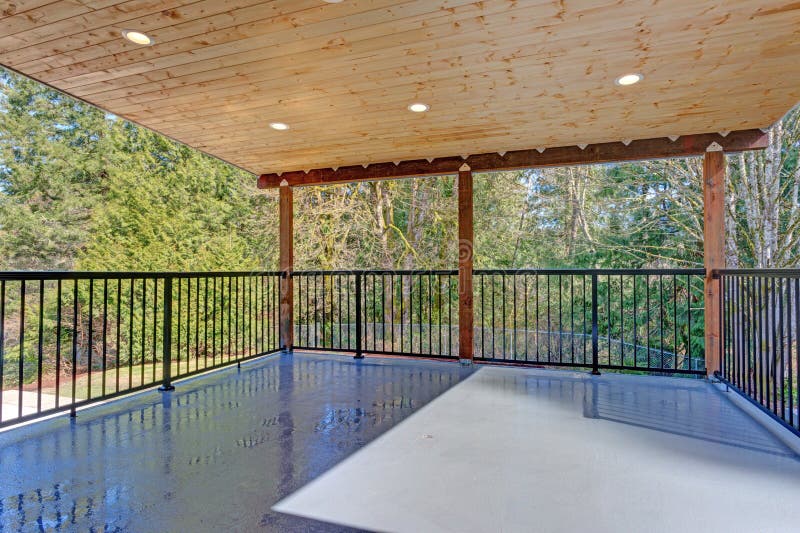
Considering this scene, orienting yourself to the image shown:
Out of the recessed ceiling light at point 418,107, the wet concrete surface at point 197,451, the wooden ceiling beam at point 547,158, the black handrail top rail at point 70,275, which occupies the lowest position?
the wet concrete surface at point 197,451

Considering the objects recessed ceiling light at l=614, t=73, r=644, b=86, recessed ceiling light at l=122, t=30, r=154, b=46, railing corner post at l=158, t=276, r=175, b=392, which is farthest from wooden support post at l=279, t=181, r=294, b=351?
recessed ceiling light at l=614, t=73, r=644, b=86

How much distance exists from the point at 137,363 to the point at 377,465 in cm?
972

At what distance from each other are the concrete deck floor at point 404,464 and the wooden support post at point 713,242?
0.62 meters

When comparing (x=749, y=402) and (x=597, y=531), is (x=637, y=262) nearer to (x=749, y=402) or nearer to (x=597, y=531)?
(x=749, y=402)

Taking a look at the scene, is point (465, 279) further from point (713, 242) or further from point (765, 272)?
point (765, 272)

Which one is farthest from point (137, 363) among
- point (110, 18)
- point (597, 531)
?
point (597, 531)

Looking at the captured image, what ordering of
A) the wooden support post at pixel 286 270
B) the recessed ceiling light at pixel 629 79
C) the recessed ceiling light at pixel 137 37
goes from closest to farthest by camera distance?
the recessed ceiling light at pixel 137 37 < the recessed ceiling light at pixel 629 79 < the wooden support post at pixel 286 270

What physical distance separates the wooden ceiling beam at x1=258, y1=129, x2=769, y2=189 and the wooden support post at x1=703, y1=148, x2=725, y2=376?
158 millimetres

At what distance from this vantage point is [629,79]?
294 cm

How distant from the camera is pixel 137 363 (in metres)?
9.80

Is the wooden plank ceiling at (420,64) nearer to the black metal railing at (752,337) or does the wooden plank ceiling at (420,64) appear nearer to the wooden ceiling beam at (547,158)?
the wooden ceiling beam at (547,158)

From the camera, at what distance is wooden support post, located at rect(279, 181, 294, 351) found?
5.47m

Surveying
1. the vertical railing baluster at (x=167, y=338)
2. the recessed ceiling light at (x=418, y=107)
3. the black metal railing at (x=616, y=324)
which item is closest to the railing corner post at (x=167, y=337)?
the vertical railing baluster at (x=167, y=338)

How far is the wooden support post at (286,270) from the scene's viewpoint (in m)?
5.47
